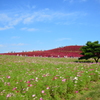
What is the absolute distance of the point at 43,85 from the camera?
8445 millimetres

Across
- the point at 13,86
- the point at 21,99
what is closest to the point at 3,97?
the point at 21,99

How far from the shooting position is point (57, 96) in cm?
731

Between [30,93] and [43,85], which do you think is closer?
[30,93]

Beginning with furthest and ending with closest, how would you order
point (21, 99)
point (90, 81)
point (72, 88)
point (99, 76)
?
point (99, 76)
point (90, 81)
point (72, 88)
point (21, 99)

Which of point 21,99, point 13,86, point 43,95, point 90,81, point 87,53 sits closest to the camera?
point 21,99

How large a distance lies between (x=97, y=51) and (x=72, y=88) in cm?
2165

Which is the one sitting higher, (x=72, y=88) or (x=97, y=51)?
(x=97, y=51)

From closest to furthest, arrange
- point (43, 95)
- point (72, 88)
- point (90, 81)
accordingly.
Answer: point (43, 95) < point (72, 88) < point (90, 81)

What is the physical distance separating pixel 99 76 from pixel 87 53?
Result: 1720 centimetres

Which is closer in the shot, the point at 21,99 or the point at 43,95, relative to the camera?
the point at 21,99

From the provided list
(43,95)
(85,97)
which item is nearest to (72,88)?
(85,97)

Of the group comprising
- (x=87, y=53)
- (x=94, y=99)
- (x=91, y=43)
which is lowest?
(x=94, y=99)

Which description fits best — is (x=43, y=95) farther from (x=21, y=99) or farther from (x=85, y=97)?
(x=85, y=97)

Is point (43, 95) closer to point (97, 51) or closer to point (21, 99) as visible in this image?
point (21, 99)
